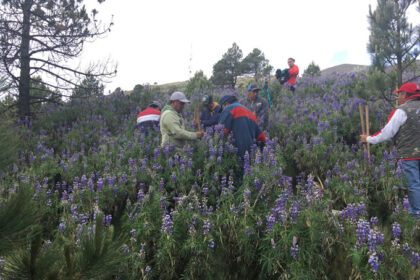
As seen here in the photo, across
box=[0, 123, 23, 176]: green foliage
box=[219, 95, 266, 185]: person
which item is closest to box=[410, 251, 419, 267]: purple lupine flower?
box=[219, 95, 266, 185]: person

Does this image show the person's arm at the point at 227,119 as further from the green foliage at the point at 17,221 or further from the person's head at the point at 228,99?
the green foliage at the point at 17,221

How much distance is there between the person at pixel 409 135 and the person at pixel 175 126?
3.46 meters

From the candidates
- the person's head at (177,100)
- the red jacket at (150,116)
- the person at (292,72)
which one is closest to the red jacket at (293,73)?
the person at (292,72)

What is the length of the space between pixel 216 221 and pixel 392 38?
258 inches

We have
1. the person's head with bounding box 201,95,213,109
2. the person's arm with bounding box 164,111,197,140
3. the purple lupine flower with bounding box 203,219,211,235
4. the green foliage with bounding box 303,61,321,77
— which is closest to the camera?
the purple lupine flower with bounding box 203,219,211,235

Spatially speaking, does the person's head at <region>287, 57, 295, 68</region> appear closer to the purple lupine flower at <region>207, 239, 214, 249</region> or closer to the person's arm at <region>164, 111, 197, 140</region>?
the person's arm at <region>164, 111, 197, 140</region>

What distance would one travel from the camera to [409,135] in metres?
4.52

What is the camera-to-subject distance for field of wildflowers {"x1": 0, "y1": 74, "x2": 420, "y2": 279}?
1301mm

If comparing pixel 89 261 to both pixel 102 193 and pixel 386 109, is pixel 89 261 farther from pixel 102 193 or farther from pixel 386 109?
pixel 386 109

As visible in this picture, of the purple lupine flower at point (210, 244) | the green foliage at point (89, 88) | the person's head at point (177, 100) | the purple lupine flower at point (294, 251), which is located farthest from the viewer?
the green foliage at point (89, 88)

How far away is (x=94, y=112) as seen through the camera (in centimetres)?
1050

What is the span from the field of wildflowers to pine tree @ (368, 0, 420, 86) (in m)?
1.46

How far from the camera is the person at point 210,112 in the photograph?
6.86 metres

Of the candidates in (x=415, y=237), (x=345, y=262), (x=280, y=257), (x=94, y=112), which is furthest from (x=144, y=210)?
(x=94, y=112)
